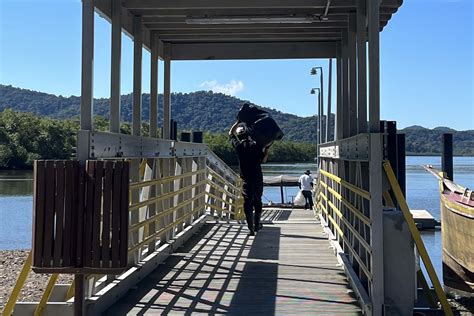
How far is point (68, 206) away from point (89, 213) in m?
0.16

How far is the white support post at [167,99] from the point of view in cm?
857

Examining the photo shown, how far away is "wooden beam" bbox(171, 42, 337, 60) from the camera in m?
8.70

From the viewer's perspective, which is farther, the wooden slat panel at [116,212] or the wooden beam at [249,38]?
the wooden beam at [249,38]

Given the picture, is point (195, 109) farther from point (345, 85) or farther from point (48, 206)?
point (48, 206)

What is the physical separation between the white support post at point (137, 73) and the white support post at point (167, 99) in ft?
5.63

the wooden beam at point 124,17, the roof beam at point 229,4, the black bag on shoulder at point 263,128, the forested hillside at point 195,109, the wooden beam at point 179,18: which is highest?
the forested hillside at point 195,109

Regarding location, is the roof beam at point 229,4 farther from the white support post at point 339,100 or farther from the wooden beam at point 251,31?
the white support post at point 339,100

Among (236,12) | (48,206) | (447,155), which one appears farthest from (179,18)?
(447,155)

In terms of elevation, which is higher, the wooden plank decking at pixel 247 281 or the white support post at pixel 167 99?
the white support post at pixel 167 99

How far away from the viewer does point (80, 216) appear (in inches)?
159

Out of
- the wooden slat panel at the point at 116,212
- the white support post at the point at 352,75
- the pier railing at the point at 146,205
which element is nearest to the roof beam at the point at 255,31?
the white support post at the point at 352,75

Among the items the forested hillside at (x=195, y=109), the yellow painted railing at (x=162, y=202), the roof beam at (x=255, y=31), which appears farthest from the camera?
the forested hillside at (x=195, y=109)

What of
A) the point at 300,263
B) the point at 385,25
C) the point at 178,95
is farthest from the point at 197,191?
the point at 178,95

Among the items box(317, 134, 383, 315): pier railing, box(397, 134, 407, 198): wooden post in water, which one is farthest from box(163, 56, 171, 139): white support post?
box(397, 134, 407, 198): wooden post in water
